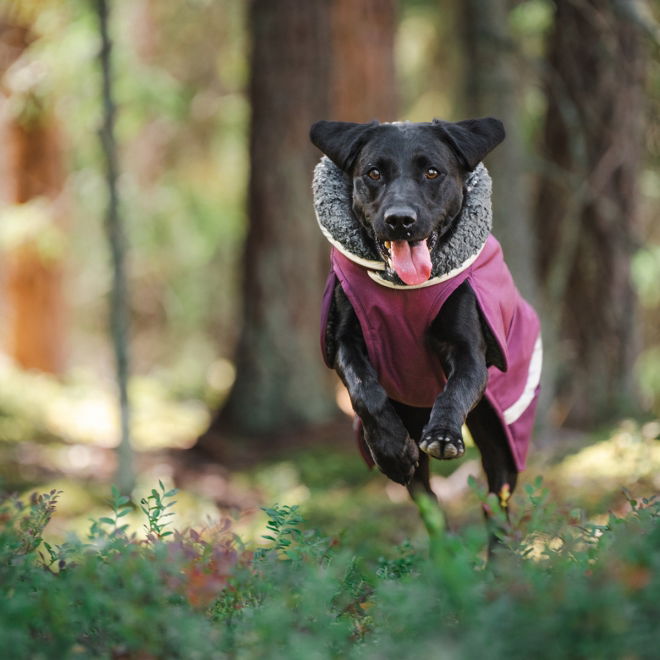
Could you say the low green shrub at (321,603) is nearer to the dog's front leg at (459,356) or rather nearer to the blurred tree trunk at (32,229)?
the dog's front leg at (459,356)

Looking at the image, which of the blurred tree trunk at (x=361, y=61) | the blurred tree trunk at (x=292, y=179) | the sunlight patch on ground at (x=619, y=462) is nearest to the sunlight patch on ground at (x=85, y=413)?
the blurred tree trunk at (x=292, y=179)

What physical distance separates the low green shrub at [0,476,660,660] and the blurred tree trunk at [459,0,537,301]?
201 inches

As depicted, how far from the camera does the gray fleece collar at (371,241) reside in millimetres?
3760

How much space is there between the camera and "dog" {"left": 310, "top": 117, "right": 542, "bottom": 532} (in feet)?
12.1

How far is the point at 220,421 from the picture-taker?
1060 centimetres

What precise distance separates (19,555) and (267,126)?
25.9 feet

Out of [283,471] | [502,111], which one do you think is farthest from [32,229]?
[502,111]

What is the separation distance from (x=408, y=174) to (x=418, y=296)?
1.69 feet

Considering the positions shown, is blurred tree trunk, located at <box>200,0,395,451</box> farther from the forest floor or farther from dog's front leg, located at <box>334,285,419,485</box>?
dog's front leg, located at <box>334,285,419,485</box>

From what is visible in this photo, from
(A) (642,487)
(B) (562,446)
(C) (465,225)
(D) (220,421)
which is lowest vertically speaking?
(D) (220,421)

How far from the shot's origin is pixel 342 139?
13.1 feet

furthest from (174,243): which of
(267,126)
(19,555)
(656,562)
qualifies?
(656,562)

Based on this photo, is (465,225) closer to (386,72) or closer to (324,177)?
(324,177)

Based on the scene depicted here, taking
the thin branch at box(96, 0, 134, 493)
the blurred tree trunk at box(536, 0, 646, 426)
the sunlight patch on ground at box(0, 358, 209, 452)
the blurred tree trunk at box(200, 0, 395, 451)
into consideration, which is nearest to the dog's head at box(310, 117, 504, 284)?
the thin branch at box(96, 0, 134, 493)
